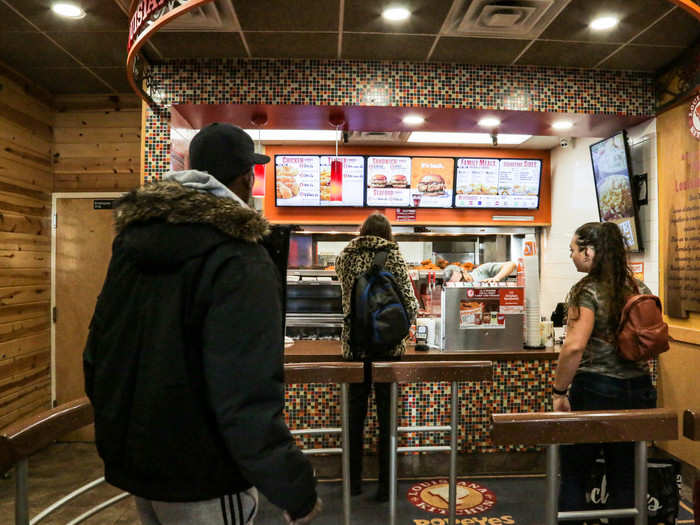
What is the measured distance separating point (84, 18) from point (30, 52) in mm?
945

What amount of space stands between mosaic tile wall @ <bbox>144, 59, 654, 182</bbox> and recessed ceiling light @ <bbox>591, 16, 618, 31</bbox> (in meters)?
0.76

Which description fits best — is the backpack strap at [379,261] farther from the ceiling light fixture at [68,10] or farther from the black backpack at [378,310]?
the ceiling light fixture at [68,10]

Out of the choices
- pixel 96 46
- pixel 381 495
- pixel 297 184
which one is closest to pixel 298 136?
pixel 297 184

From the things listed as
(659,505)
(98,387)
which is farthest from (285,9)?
(659,505)

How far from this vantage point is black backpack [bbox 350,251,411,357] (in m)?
3.09

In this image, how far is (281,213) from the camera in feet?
22.1

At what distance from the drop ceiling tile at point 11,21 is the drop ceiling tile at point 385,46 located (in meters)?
2.31

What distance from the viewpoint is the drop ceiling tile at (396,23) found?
3.22 m

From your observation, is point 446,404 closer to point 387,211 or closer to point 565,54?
point 565,54

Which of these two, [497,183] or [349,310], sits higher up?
[497,183]

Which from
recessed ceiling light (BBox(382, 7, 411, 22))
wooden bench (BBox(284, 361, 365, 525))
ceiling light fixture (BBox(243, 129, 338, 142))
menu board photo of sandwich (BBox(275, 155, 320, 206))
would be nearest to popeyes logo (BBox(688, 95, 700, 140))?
recessed ceiling light (BBox(382, 7, 411, 22))

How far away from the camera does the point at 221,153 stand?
1.34 metres

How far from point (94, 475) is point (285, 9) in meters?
3.88

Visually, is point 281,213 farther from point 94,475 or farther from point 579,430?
point 579,430
